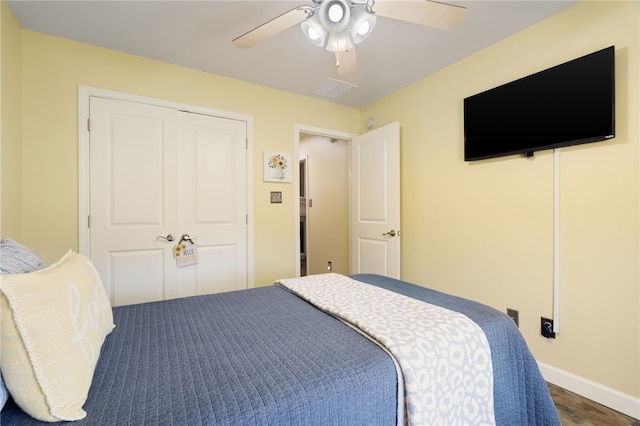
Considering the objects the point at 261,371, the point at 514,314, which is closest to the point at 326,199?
the point at 514,314

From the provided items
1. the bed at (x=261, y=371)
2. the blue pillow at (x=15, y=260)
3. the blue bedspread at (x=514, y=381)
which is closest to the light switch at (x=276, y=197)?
the bed at (x=261, y=371)

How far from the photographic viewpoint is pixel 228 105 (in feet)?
9.01

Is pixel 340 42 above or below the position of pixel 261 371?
above

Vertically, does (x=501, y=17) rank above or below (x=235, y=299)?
above

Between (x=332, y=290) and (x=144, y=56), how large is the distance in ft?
7.97

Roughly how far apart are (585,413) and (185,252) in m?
2.95

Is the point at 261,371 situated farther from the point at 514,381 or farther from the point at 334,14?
the point at 334,14

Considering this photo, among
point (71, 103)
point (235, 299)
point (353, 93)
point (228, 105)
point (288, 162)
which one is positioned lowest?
point (235, 299)

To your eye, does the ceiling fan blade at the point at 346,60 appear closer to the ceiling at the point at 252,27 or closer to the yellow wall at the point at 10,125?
the ceiling at the point at 252,27

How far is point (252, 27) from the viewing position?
78.8 inches

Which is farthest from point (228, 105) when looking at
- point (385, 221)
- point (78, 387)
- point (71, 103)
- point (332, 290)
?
Answer: point (78, 387)

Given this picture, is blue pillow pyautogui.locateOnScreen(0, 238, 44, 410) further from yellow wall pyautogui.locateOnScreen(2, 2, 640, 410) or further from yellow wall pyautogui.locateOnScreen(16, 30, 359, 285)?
yellow wall pyautogui.locateOnScreen(16, 30, 359, 285)

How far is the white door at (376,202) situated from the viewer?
285cm

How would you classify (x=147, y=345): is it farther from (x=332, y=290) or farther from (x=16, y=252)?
(x=332, y=290)
